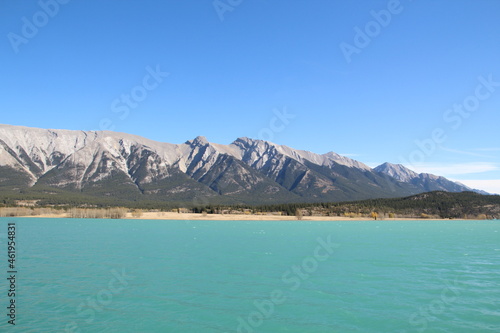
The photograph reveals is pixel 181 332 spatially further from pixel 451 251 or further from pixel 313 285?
pixel 451 251

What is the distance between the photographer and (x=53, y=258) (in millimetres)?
48344

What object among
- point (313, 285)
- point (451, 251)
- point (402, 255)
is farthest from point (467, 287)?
point (451, 251)

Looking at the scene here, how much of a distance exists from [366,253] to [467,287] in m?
24.5

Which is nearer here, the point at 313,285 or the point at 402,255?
the point at 313,285

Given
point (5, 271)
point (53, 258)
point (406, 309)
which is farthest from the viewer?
point (53, 258)

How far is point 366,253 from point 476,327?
35.8 metres

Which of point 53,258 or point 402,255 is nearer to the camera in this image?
point 53,258

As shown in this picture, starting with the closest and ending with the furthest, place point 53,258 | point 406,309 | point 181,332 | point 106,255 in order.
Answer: point 181,332 → point 406,309 → point 53,258 → point 106,255

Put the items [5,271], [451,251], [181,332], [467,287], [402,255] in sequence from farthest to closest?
[451,251] → [402,255] → [5,271] → [467,287] → [181,332]

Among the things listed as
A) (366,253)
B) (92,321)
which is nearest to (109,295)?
(92,321)

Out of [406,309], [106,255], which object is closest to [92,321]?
[406,309]

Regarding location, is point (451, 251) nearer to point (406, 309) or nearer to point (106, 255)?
point (406, 309)

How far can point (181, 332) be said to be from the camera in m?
22.2

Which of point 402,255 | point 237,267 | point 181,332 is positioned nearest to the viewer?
point 181,332
